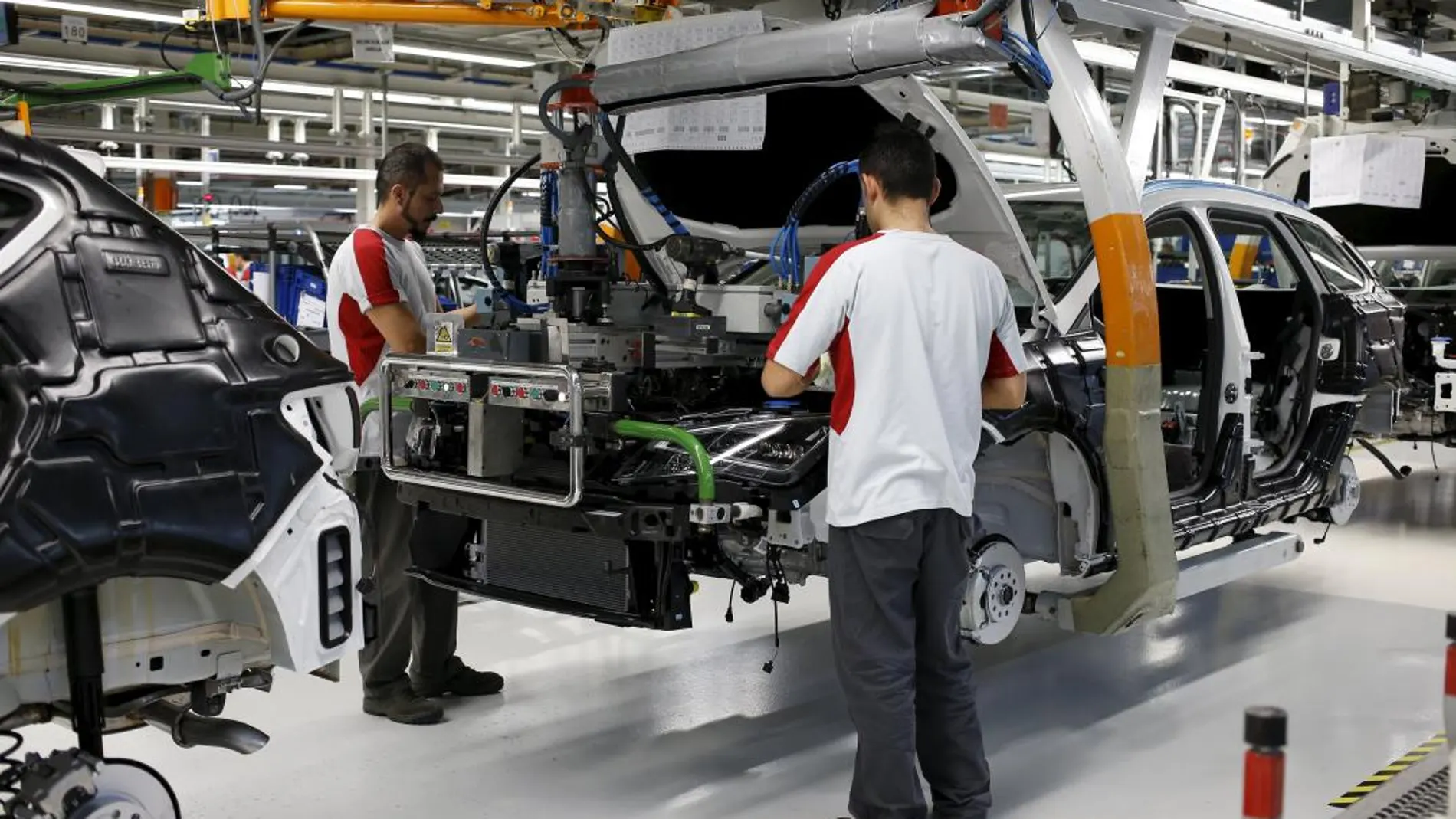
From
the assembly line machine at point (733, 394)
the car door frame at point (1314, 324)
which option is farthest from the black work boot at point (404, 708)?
the car door frame at point (1314, 324)

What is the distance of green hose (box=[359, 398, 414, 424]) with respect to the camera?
467 cm

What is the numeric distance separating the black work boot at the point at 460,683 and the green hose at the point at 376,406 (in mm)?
943

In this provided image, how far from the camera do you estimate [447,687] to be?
5.21 metres

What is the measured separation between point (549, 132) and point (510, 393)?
3.31 feet

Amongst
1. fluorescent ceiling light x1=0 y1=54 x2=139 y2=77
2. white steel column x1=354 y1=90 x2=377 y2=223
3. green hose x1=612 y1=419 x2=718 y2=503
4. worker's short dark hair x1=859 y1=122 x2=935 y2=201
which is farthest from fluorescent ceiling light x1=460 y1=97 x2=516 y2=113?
worker's short dark hair x1=859 y1=122 x2=935 y2=201

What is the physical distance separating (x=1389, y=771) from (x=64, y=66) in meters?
9.22

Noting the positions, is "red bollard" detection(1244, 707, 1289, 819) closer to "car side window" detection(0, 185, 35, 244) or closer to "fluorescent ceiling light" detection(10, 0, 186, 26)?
"car side window" detection(0, 185, 35, 244)

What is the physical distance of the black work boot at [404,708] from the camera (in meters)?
4.93

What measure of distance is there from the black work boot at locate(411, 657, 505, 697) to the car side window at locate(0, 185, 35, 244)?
8.47 feet

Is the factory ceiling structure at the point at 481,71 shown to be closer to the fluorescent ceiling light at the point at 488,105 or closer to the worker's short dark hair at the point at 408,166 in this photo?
the fluorescent ceiling light at the point at 488,105

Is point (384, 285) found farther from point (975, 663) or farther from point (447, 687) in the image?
point (975, 663)

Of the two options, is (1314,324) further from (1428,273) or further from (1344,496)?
(1428,273)

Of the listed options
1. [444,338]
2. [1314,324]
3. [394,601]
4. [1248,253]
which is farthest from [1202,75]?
[394,601]

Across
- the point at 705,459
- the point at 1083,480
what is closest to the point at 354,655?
Answer: the point at 705,459
